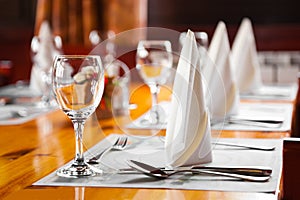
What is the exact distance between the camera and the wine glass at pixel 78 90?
46.6 inches

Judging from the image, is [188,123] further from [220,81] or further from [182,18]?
[182,18]

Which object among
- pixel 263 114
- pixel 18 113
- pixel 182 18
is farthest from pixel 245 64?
pixel 182 18

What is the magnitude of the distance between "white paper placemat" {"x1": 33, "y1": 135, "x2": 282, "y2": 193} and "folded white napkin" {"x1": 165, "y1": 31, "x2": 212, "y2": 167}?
43 millimetres

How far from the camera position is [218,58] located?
1.98 meters

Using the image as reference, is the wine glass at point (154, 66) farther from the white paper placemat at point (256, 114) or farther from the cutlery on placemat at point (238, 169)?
the cutlery on placemat at point (238, 169)

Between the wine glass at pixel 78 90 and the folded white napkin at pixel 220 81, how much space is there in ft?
1.70

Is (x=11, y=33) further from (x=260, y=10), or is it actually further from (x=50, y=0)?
(x=260, y=10)

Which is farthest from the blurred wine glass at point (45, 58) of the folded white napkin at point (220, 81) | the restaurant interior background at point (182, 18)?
the restaurant interior background at point (182, 18)

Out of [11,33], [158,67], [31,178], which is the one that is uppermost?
[11,33]

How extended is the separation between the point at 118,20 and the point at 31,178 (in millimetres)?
3265

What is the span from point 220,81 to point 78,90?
2.39 ft

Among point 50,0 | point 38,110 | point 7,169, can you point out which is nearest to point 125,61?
point 50,0

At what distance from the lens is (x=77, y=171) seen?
117 centimetres

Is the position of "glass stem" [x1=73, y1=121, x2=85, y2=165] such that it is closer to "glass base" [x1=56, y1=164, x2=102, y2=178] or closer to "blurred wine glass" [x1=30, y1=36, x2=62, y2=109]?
"glass base" [x1=56, y1=164, x2=102, y2=178]
